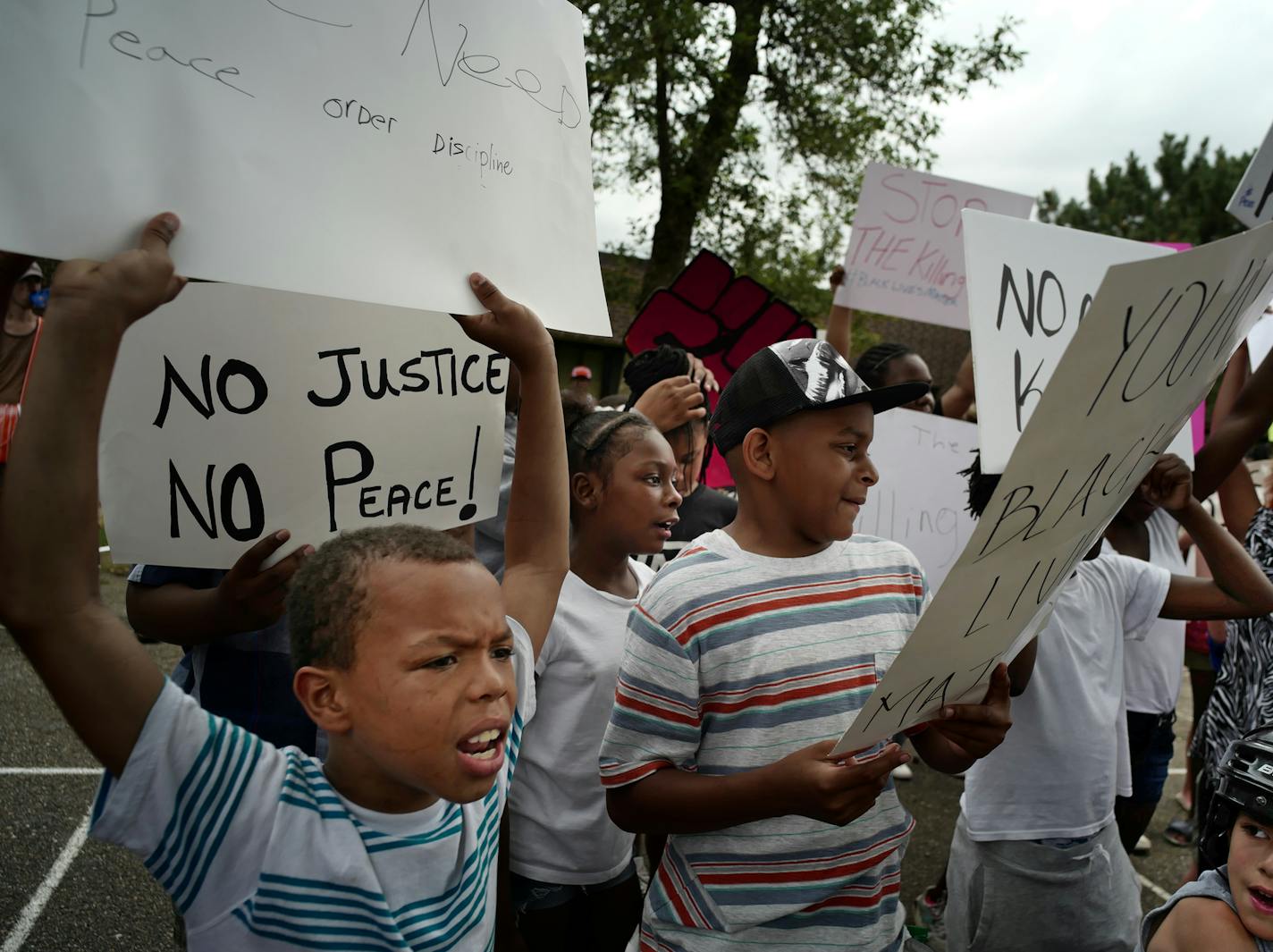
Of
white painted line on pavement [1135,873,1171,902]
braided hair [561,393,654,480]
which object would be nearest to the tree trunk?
white painted line on pavement [1135,873,1171,902]

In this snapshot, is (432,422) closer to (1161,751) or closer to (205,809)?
(205,809)

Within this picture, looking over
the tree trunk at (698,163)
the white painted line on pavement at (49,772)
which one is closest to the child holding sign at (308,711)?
the white painted line on pavement at (49,772)

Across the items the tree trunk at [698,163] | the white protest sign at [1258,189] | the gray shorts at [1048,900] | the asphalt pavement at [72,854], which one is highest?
the tree trunk at [698,163]

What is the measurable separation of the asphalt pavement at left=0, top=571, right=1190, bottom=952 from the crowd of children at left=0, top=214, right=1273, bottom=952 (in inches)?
24.0

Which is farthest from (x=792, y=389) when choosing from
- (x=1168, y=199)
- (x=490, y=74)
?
(x=1168, y=199)

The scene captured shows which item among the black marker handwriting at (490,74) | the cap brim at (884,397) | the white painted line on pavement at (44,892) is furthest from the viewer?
the white painted line on pavement at (44,892)

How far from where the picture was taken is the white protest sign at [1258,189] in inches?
108

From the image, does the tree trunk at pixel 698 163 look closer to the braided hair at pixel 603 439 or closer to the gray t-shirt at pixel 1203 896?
the braided hair at pixel 603 439

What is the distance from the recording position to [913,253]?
171 inches

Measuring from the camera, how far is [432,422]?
189 centimetres

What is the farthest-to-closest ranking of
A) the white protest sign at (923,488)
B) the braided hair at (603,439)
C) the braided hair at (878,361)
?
the braided hair at (878,361) → the white protest sign at (923,488) → the braided hair at (603,439)

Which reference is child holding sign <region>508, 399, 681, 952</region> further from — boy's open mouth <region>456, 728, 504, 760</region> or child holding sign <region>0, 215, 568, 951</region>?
boy's open mouth <region>456, 728, 504, 760</region>

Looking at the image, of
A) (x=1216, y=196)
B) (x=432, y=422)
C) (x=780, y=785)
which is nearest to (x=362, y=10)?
(x=432, y=422)

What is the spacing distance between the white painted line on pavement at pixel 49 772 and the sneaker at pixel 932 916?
10.6 feet
